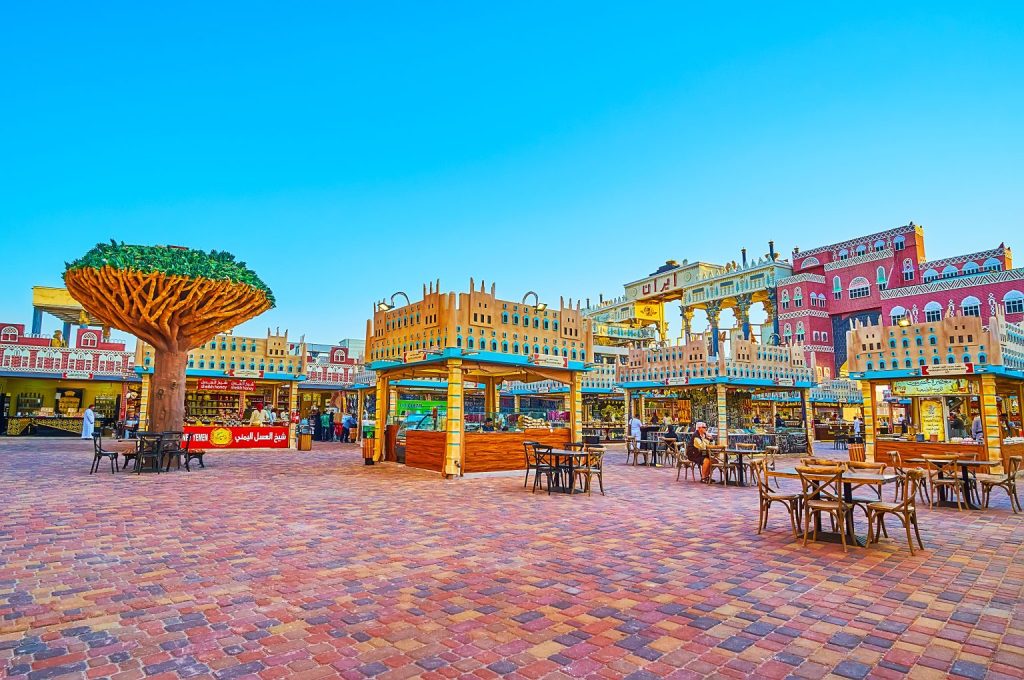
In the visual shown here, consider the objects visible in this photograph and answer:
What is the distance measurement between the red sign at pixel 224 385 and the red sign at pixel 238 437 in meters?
2.58

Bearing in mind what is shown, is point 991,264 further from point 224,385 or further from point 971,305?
point 224,385

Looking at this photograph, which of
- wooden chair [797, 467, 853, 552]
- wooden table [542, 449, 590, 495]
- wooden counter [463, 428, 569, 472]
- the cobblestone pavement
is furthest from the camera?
wooden counter [463, 428, 569, 472]

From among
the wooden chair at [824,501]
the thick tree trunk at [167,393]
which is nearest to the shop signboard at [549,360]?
the wooden chair at [824,501]

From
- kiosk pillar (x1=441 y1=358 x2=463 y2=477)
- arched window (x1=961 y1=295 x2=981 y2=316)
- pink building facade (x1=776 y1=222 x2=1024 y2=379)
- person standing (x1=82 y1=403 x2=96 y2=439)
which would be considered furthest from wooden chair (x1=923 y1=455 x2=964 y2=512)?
arched window (x1=961 y1=295 x2=981 y2=316)

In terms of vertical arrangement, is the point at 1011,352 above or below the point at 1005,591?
above

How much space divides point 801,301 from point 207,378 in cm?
3838

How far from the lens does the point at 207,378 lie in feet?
74.5

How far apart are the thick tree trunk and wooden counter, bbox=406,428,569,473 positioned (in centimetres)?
603

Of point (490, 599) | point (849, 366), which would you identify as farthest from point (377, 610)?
point (849, 366)

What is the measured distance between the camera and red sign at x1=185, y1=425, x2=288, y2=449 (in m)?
20.0

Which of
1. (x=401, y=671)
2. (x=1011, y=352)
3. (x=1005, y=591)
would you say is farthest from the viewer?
(x=1011, y=352)

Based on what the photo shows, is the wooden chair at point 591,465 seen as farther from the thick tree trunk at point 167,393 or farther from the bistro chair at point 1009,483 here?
the thick tree trunk at point 167,393

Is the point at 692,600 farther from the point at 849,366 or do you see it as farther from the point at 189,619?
the point at 849,366

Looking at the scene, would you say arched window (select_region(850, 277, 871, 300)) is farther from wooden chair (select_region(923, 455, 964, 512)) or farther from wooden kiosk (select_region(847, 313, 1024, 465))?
wooden chair (select_region(923, 455, 964, 512))
